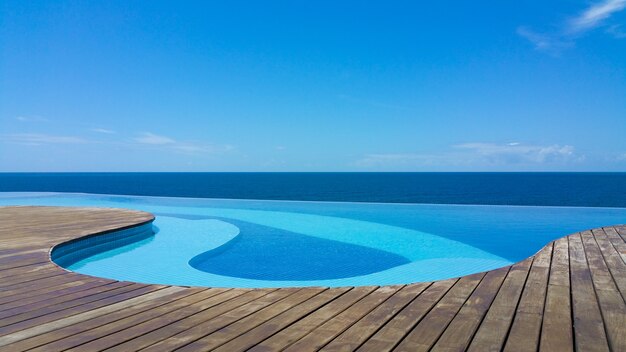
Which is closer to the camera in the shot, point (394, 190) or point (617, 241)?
point (617, 241)

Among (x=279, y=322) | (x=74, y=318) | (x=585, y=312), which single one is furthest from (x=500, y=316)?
(x=74, y=318)

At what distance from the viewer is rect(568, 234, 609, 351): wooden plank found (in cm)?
177

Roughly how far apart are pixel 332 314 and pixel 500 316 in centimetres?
87

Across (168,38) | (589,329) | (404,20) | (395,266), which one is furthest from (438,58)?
(589,329)

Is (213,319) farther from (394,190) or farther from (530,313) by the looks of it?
(394,190)

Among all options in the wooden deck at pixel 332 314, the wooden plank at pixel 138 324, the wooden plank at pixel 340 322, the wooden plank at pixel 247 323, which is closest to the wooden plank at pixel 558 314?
the wooden deck at pixel 332 314

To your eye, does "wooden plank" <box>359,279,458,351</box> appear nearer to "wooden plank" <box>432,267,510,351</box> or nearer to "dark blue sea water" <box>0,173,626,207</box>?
"wooden plank" <box>432,267,510,351</box>

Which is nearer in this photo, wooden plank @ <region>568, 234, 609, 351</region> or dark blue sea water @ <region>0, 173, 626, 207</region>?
wooden plank @ <region>568, 234, 609, 351</region>

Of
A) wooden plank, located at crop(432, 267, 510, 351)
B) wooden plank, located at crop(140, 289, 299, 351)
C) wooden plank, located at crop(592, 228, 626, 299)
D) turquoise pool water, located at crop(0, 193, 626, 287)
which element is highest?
wooden plank, located at crop(592, 228, 626, 299)

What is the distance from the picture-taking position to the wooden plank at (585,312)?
5.82 ft

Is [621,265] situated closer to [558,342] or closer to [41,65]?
[558,342]

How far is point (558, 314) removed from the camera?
7.02ft

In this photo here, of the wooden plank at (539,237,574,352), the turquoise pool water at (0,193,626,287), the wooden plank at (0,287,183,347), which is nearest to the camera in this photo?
the wooden plank at (539,237,574,352)

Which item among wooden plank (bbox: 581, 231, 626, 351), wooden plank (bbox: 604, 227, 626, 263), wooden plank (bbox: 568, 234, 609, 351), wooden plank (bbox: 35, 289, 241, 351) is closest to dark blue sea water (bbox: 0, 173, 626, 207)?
wooden plank (bbox: 604, 227, 626, 263)
